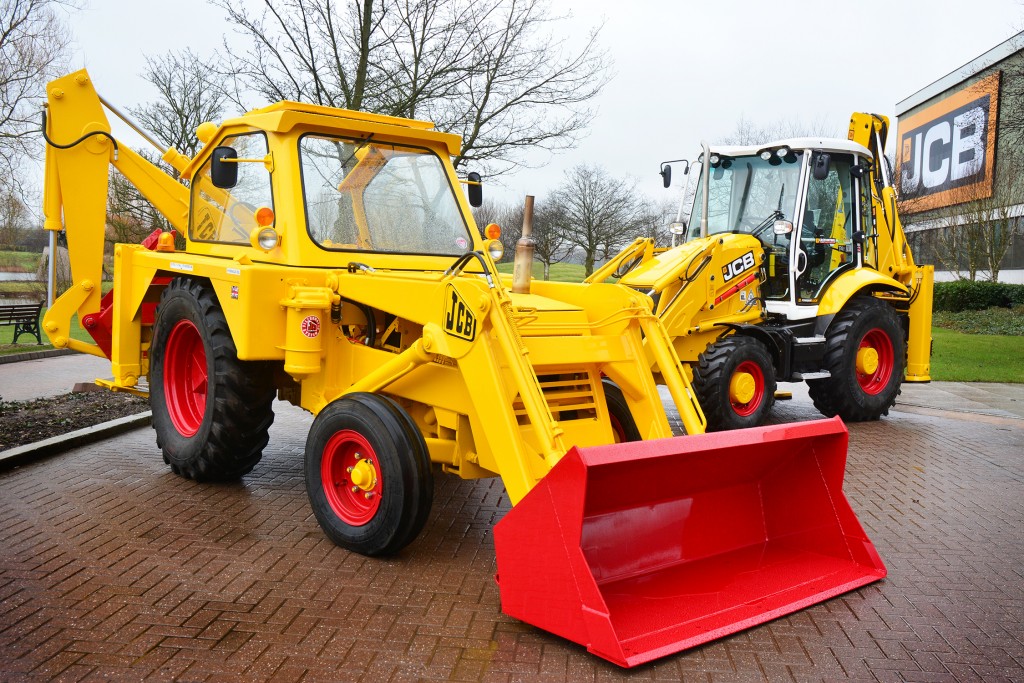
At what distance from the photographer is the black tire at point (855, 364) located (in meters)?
9.38

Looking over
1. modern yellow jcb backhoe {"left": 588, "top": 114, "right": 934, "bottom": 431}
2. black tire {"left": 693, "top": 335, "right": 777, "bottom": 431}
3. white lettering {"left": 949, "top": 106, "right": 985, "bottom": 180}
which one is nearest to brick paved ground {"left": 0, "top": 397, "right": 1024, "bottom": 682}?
black tire {"left": 693, "top": 335, "right": 777, "bottom": 431}

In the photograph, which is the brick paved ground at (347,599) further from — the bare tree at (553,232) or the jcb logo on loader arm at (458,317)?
the bare tree at (553,232)

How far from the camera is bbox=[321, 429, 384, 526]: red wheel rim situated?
466 cm

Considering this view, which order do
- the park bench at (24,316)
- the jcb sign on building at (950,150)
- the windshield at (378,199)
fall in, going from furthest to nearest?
1. the jcb sign on building at (950,150)
2. the park bench at (24,316)
3. the windshield at (378,199)

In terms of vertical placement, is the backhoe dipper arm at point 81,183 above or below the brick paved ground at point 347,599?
above

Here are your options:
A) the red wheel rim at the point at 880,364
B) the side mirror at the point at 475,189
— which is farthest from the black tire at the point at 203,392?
the red wheel rim at the point at 880,364

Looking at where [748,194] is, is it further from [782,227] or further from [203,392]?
[203,392]

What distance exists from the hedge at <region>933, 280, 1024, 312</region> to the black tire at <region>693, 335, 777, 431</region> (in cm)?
1994

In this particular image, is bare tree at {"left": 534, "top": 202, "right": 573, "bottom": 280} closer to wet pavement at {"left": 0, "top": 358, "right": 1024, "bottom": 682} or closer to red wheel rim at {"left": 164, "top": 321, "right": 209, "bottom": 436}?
red wheel rim at {"left": 164, "top": 321, "right": 209, "bottom": 436}

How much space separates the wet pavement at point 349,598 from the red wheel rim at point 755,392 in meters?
1.86

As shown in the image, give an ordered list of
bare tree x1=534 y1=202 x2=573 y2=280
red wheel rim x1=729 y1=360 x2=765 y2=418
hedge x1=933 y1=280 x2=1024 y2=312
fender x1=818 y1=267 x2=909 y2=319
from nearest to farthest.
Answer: red wheel rim x1=729 y1=360 x2=765 y2=418
fender x1=818 y1=267 x2=909 y2=319
bare tree x1=534 y1=202 x2=573 y2=280
hedge x1=933 y1=280 x2=1024 y2=312

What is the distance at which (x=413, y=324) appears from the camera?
530cm

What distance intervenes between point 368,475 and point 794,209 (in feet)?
20.9

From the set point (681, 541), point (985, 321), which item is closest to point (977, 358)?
point (985, 321)
